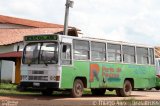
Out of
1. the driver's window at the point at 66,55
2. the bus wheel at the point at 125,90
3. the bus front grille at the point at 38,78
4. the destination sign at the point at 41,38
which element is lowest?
the bus wheel at the point at 125,90

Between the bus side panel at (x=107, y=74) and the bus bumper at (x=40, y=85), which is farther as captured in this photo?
the bus side panel at (x=107, y=74)

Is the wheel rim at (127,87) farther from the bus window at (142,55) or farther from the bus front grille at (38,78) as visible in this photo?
the bus front grille at (38,78)

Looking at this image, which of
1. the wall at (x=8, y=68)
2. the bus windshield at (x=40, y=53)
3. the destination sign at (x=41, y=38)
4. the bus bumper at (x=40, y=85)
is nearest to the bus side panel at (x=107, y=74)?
the bus bumper at (x=40, y=85)

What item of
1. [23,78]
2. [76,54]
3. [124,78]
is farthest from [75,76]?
[124,78]

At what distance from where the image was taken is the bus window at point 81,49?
68.4 feet

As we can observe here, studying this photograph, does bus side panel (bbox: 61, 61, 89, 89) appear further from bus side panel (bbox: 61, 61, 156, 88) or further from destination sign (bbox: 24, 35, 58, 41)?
destination sign (bbox: 24, 35, 58, 41)

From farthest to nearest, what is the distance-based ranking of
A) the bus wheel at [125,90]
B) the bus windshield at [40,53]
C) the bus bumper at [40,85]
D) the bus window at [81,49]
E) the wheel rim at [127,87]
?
the wheel rim at [127,87]
the bus wheel at [125,90]
the bus window at [81,49]
the bus windshield at [40,53]
the bus bumper at [40,85]

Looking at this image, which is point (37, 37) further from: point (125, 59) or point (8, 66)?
point (8, 66)

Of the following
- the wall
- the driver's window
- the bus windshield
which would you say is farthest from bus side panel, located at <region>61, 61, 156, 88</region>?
the wall

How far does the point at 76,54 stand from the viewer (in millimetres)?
20891

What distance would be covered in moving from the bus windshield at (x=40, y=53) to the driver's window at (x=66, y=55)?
35cm

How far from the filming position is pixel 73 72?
20578 mm

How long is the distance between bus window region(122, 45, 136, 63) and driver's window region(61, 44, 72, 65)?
4.39m

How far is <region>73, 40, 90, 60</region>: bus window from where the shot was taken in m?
20.9
